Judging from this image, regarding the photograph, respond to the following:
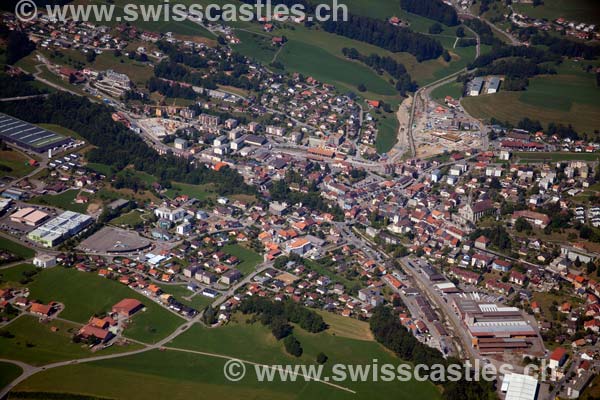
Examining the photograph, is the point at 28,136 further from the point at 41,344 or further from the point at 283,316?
the point at 283,316

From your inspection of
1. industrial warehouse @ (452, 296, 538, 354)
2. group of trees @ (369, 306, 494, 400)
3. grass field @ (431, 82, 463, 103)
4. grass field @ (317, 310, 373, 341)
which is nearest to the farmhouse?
grass field @ (317, 310, 373, 341)

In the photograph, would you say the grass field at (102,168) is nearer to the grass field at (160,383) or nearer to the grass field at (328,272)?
the grass field at (328,272)

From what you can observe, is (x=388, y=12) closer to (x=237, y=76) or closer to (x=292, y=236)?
(x=237, y=76)

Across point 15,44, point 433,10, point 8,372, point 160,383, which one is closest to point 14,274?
point 8,372

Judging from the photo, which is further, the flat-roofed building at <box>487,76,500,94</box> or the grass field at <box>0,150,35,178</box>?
the flat-roofed building at <box>487,76,500,94</box>

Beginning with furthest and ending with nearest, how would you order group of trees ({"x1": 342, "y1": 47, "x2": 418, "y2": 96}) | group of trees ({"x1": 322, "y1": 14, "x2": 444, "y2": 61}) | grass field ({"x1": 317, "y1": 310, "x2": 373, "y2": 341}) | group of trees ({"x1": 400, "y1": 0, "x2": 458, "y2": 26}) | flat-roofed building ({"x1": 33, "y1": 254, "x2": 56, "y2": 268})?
1. group of trees ({"x1": 400, "y1": 0, "x2": 458, "y2": 26})
2. group of trees ({"x1": 322, "y1": 14, "x2": 444, "y2": 61})
3. group of trees ({"x1": 342, "y1": 47, "x2": 418, "y2": 96})
4. flat-roofed building ({"x1": 33, "y1": 254, "x2": 56, "y2": 268})
5. grass field ({"x1": 317, "y1": 310, "x2": 373, "y2": 341})

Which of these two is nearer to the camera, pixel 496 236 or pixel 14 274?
pixel 14 274

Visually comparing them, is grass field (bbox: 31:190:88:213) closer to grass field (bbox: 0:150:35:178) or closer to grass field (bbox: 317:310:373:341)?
grass field (bbox: 0:150:35:178)
